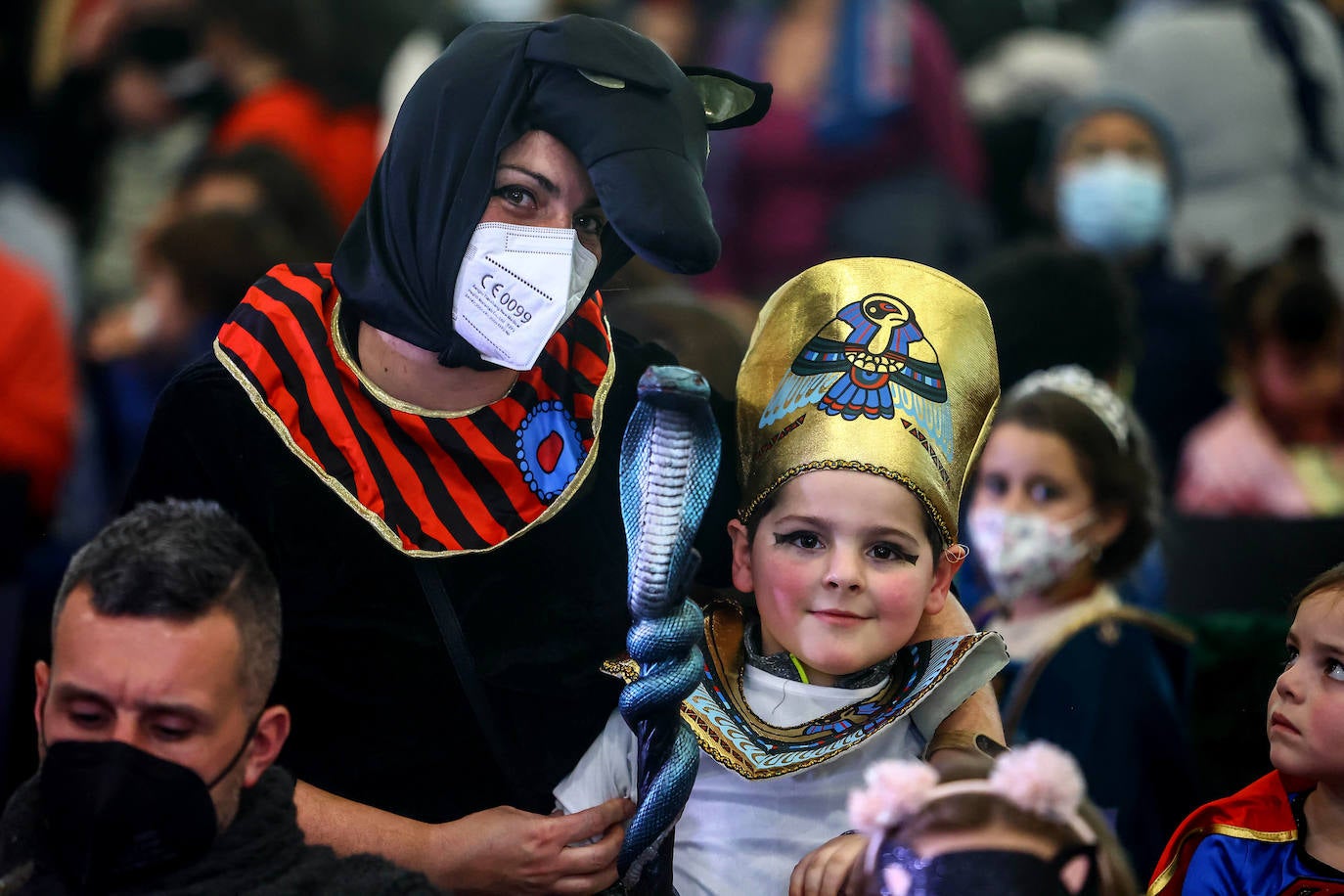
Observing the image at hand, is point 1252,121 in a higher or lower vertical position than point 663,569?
lower

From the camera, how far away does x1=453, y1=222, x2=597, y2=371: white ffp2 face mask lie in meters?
2.58

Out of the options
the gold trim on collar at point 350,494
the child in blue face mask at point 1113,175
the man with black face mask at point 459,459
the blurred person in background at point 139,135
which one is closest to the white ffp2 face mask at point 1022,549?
the man with black face mask at point 459,459

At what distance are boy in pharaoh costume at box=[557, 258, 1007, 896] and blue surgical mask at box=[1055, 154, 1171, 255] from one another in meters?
3.02

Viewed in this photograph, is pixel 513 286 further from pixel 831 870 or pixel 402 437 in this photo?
pixel 831 870

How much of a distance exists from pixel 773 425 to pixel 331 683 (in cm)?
76

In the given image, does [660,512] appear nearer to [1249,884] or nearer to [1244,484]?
[1249,884]

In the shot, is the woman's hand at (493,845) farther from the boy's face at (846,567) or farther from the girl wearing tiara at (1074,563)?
the girl wearing tiara at (1074,563)

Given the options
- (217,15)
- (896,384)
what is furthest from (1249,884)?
(217,15)

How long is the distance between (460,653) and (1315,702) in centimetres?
122

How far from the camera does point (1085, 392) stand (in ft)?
13.3

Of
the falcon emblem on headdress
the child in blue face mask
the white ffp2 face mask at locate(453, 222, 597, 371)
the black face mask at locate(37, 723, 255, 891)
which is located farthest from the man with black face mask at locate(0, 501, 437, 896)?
the child in blue face mask

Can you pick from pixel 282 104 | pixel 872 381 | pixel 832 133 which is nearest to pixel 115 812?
pixel 872 381

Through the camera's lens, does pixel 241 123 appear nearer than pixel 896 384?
No

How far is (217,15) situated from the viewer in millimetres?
5949
